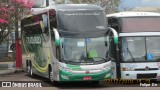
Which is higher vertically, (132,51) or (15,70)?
(132,51)

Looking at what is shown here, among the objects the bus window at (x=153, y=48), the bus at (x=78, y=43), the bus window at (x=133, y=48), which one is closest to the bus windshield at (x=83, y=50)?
the bus at (x=78, y=43)

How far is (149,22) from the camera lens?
60.7ft

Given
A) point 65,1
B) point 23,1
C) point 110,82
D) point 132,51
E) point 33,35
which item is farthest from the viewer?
point 65,1

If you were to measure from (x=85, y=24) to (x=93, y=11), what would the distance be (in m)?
0.78

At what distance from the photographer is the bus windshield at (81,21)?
1716 centimetres

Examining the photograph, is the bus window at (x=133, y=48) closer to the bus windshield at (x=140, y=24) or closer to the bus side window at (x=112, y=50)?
the bus windshield at (x=140, y=24)

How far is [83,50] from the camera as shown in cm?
1697

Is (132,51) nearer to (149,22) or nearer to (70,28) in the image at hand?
(149,22)

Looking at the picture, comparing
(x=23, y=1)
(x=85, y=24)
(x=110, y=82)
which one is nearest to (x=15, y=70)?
(x=23, y=1)

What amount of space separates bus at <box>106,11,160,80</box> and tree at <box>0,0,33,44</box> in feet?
27.3

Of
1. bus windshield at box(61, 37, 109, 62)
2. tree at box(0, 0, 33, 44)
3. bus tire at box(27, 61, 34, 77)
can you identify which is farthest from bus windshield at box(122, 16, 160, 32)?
tree at box(0, 0, 33, 44)

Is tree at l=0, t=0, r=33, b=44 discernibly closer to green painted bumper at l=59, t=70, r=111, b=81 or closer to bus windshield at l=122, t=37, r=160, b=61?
green painted bumper at l=59, t=70, r=111, b=81

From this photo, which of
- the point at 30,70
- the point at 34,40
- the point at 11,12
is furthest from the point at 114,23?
the point at 11,12

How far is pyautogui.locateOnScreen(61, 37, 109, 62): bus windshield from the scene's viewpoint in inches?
664
